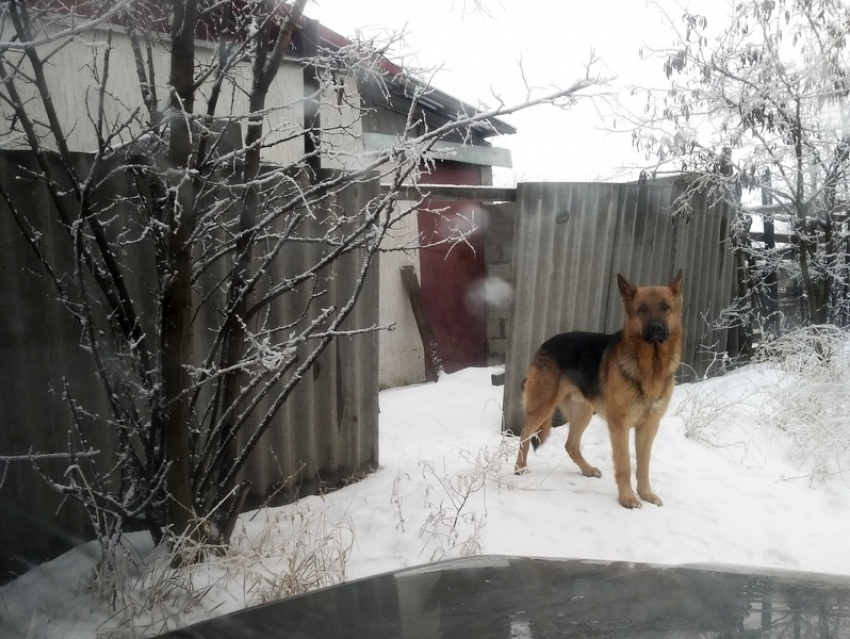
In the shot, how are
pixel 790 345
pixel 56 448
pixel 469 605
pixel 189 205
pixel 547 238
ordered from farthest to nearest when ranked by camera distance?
pixel 790 345 < pixel 547 238 < pixel 56 448 < pixel 189 205 < pixel 469 605

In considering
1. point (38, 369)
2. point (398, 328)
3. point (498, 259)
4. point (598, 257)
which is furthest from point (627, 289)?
point (498, 259)

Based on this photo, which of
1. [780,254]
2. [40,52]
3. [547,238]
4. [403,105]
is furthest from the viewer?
[403,105]

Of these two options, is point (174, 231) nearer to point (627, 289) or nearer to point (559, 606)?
point (559, 606)

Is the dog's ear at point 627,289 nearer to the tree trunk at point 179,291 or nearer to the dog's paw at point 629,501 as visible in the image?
the dog's paw at point 629,501

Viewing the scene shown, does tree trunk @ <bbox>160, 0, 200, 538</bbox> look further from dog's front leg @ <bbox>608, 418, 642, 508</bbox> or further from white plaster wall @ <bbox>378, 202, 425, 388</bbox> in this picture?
white plaster wall @ <bbox>378, 202, 425, 388</bbox>

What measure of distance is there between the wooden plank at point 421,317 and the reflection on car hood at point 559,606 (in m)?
7.20

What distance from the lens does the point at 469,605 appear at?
5.81 feet

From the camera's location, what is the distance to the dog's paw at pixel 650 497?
4.38m

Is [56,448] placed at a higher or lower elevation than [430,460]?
higher

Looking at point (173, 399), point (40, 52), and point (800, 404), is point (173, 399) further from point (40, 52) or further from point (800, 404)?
point (800, 404)

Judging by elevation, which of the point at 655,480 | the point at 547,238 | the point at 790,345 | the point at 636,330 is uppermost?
the point at 547,238

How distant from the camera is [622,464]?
438cm

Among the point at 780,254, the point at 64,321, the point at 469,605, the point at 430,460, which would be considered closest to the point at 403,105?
the point at 780,254

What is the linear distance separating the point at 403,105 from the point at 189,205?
268 inches
